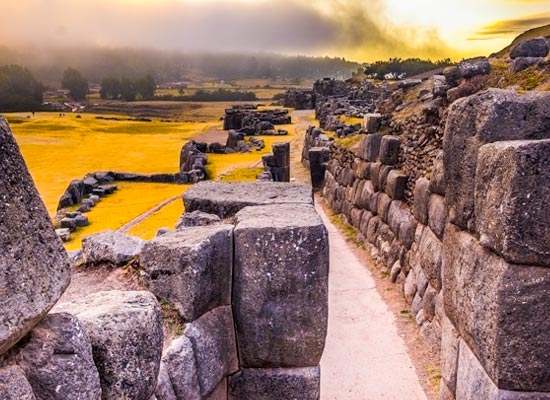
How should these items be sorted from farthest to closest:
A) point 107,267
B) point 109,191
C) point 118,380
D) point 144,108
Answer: point 144,108
point 109,191
point 107,267
point 118,380

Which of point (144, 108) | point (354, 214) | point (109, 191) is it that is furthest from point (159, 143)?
point (144, 108)

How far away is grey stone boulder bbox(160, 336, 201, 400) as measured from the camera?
3.38m

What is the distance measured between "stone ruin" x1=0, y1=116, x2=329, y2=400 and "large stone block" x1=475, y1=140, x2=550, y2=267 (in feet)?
4.22

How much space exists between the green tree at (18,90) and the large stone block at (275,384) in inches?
2751

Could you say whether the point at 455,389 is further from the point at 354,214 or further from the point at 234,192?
the point at 354,214

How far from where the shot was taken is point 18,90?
256 ft

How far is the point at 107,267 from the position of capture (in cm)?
465

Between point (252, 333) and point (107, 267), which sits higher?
point (107, 267)

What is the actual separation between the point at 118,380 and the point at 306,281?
185 cm

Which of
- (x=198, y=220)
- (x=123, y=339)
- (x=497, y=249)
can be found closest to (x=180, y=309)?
(x=123, y=339)

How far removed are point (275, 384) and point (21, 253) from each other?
2850mm

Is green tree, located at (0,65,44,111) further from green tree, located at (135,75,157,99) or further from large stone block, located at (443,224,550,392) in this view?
large stone block, located at (443,224,550,392)

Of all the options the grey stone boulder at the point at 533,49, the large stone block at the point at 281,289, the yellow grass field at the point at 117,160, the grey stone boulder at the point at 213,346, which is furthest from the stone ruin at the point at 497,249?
the yellow grass field at the point at 117,160

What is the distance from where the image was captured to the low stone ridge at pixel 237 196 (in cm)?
545
